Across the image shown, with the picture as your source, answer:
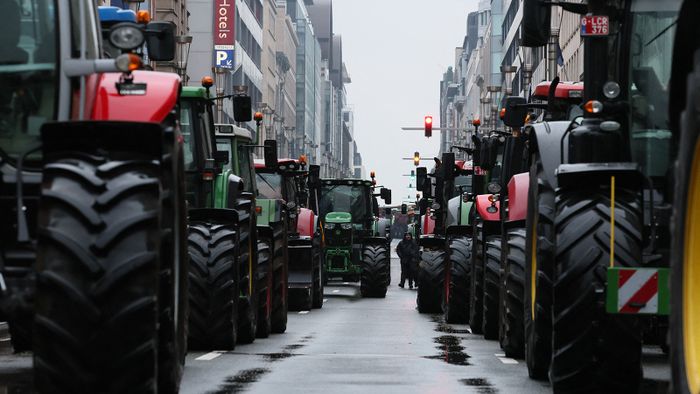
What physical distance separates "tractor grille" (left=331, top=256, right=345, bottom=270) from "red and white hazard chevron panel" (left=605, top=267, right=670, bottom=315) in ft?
116

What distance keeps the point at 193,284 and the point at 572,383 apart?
7.33m

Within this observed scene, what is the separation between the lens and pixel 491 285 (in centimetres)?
1877

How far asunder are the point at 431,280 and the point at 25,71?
20.9 m

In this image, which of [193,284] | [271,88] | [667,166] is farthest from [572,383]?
[271,88]

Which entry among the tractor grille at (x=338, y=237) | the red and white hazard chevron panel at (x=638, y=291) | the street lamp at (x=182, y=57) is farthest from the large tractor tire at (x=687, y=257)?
the tractor grille at (x=338, y=237)

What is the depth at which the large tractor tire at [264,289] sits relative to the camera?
19.5 meters

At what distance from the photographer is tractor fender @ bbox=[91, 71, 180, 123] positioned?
26.2ft

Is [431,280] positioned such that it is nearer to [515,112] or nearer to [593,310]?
[515,112]

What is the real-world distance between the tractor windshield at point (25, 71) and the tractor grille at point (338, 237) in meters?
35.4

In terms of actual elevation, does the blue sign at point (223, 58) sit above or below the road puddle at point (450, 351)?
above

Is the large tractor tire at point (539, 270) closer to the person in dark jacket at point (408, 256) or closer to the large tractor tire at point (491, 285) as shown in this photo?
the large tractor tire at point (491, 285)

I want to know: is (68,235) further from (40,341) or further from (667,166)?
(667,166)

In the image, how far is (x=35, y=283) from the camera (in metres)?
6.50

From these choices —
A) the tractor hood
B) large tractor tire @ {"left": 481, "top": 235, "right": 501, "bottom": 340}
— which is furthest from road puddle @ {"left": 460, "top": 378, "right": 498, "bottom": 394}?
the tractor hood
